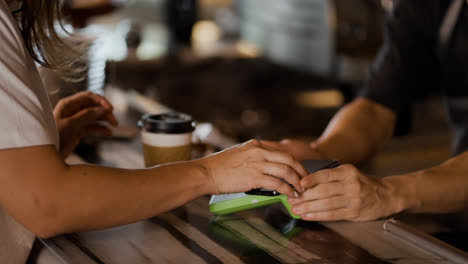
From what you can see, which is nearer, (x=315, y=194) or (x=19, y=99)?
(x=19, y=99)

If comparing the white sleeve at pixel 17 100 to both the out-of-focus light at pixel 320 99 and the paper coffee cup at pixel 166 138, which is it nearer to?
the paper coffee cup at pixel 166 138

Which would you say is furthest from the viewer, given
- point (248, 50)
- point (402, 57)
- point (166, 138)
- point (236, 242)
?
point (248, 50)

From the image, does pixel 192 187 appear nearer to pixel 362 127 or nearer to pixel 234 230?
pixel 234 230

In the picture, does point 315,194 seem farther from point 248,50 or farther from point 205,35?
point 205,35

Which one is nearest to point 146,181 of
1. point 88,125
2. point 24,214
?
point 24,214

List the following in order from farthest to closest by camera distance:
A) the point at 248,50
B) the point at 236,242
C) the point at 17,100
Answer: the point at 248,50 → the point at 236,242 → the point at 17,100

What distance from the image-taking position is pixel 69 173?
107cm

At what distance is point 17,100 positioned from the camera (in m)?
1.03

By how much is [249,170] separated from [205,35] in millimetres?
5623

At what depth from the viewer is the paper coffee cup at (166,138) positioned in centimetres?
146

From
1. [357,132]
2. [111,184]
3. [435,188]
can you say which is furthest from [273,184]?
[357,132]

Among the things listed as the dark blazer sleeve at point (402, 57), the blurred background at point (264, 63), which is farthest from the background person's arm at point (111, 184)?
the blurred background at point (264, 63)

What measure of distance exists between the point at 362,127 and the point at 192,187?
101 cm

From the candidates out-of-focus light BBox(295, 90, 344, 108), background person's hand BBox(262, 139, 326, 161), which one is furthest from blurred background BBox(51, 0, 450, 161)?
background person's hand BBox(262, 139, 326, 161)
